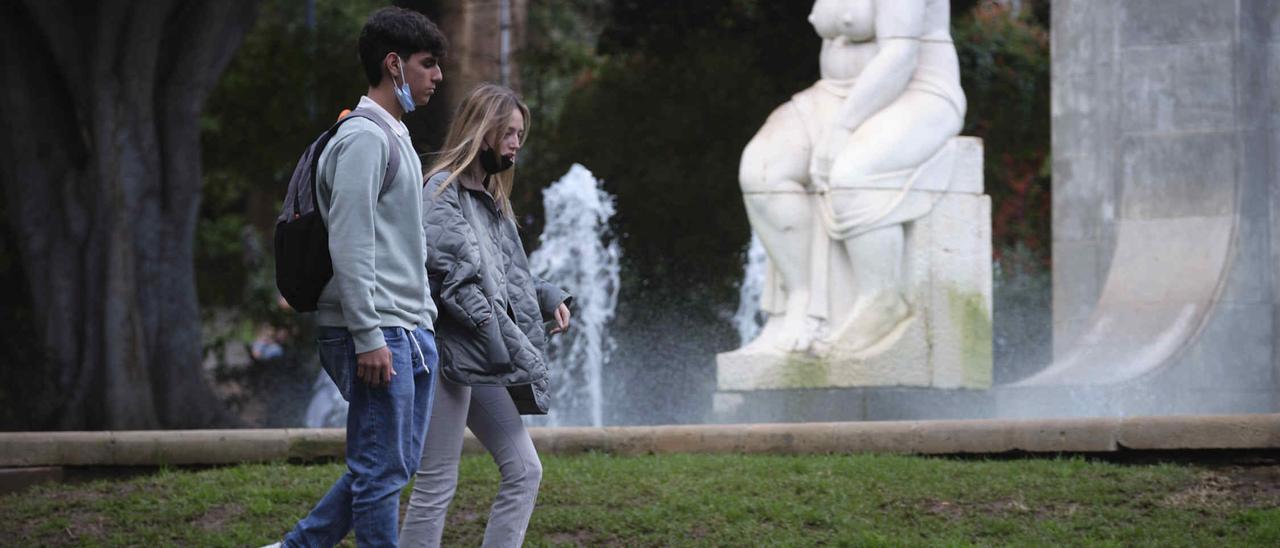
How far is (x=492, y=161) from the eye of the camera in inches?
252

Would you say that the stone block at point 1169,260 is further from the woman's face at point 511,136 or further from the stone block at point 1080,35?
the woman's face at point 511,136

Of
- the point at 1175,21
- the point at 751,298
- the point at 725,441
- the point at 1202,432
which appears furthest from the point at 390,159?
the point at 751,298

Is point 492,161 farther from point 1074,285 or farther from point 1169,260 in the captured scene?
point 1074,285

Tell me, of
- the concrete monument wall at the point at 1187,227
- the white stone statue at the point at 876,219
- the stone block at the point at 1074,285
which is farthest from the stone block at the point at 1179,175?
the white stone statue at the point at 876,219

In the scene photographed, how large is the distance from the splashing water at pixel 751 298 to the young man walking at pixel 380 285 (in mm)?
11486

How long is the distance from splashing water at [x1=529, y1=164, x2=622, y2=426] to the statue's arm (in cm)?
348

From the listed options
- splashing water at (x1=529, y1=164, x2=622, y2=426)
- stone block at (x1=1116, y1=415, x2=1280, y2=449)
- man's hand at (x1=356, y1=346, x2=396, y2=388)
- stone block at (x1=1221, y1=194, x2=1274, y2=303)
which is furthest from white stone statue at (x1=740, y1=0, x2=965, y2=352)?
man's hand at (x1=356, y1=346, x2=396, y2=388)

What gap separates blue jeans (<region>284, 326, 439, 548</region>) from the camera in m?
5.60

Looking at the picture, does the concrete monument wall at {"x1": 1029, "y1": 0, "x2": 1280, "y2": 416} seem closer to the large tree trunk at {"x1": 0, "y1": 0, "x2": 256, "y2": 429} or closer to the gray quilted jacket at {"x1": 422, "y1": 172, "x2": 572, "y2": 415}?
the gray quilted jacket at {"x1": 422, "y1": 172, "x2": 572, "y2": 415}

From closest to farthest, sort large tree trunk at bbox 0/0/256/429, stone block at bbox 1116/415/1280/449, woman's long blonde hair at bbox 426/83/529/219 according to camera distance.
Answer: woman's long blonde hair at bbox 426/83/529/219
stone block at bbox 1116/415/1280/449
large tree trunk at bbox 0/0/256/429

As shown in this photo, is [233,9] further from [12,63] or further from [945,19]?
[945,19]

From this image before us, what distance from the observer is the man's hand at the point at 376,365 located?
5.48 metres

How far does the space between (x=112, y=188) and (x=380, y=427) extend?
11396 mm

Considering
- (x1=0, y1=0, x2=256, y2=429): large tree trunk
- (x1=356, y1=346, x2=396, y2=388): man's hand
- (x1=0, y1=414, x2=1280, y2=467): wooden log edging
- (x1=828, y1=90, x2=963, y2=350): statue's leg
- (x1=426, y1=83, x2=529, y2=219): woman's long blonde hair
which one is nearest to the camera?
(x1=356, y1=346, x2=396, y2=388): man's hand
